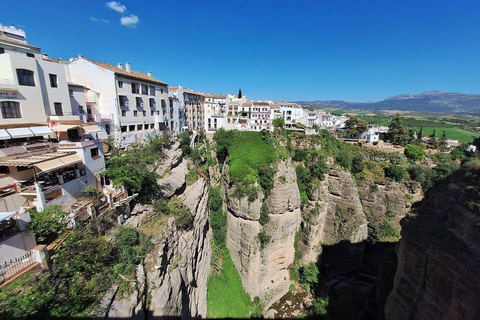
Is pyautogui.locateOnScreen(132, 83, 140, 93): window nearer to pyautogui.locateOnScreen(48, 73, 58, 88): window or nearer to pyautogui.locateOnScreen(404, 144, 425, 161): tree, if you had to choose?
pyautogui.locateOnScreen(48, 73, 58, 88): window

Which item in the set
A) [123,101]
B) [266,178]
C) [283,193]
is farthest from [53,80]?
[283,193]

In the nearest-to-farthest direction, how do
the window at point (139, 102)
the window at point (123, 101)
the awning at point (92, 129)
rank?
the awning at point (92, 129) < the window at point (123, 101) < the window at point (139, 102)

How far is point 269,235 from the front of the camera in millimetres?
25141

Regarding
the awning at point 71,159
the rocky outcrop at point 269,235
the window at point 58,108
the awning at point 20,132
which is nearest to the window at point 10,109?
the awning at point 20,132

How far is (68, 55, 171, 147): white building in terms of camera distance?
24.7 metres

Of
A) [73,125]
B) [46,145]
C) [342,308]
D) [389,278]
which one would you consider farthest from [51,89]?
[342,308]

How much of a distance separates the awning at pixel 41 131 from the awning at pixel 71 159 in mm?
3384

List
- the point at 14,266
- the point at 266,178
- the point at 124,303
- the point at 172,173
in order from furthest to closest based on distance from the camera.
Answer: the point at 266,178 < the point at 172,173 < the point at 124,303 < the point at 14,266

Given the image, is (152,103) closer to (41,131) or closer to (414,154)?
(41,131)

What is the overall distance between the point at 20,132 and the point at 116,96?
37.8 feet

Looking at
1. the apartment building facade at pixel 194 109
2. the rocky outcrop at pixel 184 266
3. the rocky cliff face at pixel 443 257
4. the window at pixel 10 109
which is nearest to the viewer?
the rocky cliff face at pixel 443 257

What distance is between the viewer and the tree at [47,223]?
1068 centimetres

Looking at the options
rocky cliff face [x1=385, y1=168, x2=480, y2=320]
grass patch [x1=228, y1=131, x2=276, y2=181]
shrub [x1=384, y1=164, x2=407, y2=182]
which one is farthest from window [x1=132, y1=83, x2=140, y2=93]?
shrub [x1=384, y1=164, x2=407, y2=182]

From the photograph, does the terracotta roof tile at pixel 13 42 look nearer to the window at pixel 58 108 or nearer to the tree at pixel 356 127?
the window at pixel 58 108
